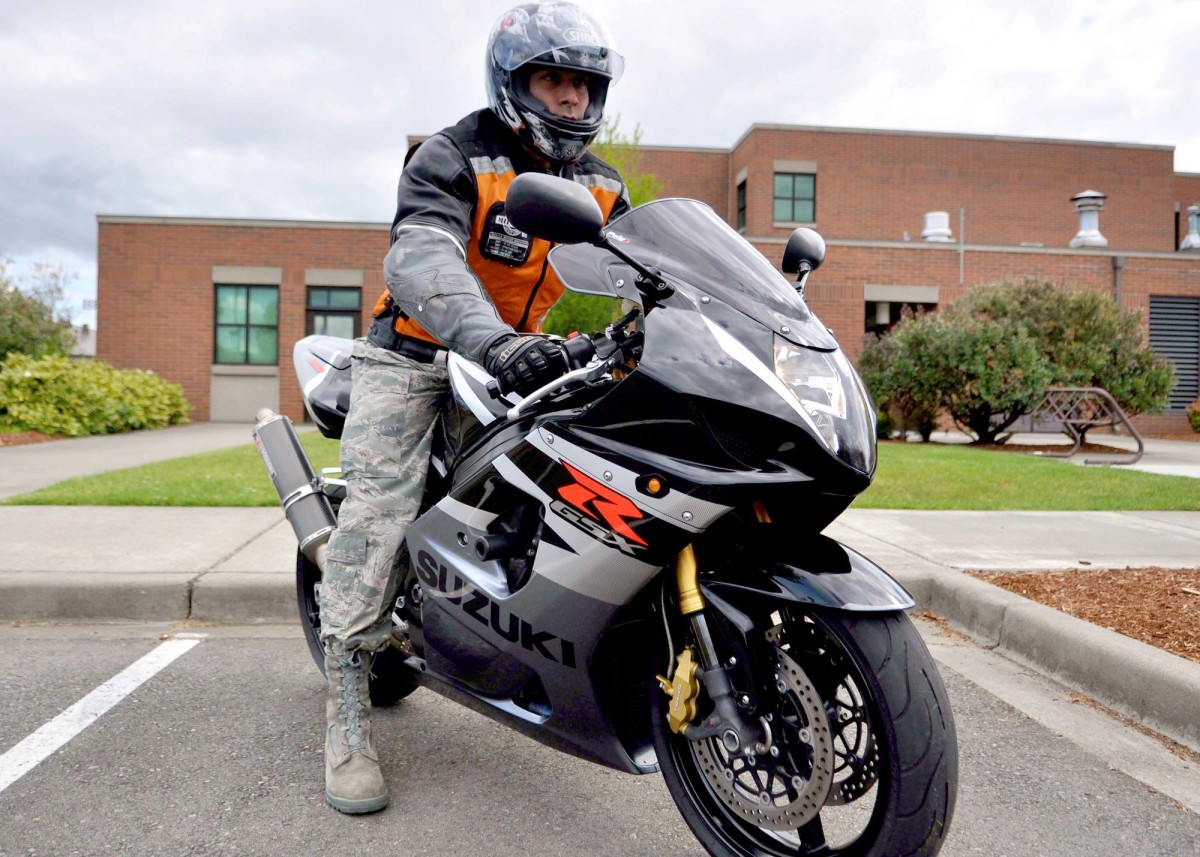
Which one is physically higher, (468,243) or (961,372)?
(961,372)

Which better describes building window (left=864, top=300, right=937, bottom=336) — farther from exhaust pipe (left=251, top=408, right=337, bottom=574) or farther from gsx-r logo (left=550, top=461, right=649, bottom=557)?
gsx-r logo (left=550, top=461, right=649, bottom=557)

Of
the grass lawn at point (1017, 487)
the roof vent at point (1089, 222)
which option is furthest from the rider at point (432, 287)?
the roof vent at point (1089, 222)

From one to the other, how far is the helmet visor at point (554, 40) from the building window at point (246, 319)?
21480 millimetres

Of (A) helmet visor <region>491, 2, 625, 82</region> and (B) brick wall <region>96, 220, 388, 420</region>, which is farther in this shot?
(B) brick wall <region>96, 220, 388, 420</region>

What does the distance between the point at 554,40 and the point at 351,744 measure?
1.92 metres

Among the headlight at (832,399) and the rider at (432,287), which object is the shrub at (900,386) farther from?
the headlight at (832,399)

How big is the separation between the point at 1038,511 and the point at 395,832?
598cm

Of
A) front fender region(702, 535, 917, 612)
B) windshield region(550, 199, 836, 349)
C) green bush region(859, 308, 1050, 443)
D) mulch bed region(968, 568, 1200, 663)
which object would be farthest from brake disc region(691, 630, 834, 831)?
green bush region(859, 308, 1050, 443)

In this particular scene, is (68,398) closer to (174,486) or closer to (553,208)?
(174,486)

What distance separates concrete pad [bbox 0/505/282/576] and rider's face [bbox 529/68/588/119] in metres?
3.20

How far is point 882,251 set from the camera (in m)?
21.5

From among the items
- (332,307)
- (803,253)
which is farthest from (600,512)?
(332,307)

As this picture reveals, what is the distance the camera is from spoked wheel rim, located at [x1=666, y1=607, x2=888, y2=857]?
1861mm

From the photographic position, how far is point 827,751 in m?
1.86
